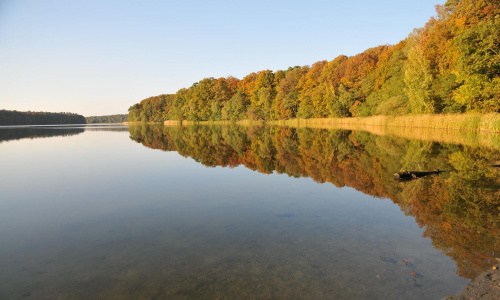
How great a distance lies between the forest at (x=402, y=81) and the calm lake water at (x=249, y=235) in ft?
89.2

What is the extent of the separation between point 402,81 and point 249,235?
58532mm

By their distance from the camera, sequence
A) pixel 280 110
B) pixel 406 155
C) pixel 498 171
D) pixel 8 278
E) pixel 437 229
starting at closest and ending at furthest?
pixel 8 278
pixel 437 229
pixel 498 171
pixel 406 155
pixel 280 110

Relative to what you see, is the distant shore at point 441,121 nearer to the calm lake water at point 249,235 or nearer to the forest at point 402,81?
the forest at point 402,81

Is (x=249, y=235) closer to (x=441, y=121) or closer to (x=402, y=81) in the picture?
(x=441, y=121)

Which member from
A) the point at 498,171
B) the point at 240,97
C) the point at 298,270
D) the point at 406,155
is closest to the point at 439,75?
the point at 406,155

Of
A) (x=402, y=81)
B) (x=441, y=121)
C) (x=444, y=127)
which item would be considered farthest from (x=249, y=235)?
(x=402, y=81)

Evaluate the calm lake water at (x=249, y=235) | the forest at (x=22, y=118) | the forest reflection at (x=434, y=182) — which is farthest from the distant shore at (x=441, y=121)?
the forest at (x=22, y=118)

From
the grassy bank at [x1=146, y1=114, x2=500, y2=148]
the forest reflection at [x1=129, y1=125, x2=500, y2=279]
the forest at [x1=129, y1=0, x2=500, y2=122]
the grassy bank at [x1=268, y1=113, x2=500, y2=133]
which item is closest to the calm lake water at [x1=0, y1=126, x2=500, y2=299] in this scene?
the forest reflection at [x1=129, y1=125, x2=500, y2=279]

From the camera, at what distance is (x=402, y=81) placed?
177ft

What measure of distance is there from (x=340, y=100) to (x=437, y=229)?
220 ft

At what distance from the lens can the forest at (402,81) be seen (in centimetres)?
3291

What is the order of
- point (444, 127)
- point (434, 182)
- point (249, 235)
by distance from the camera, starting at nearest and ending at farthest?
point (249, 235)
point (434, 182)
point (444, 127)

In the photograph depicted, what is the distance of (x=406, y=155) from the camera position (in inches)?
736

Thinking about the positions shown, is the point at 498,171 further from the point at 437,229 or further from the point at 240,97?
the point at 240,97
